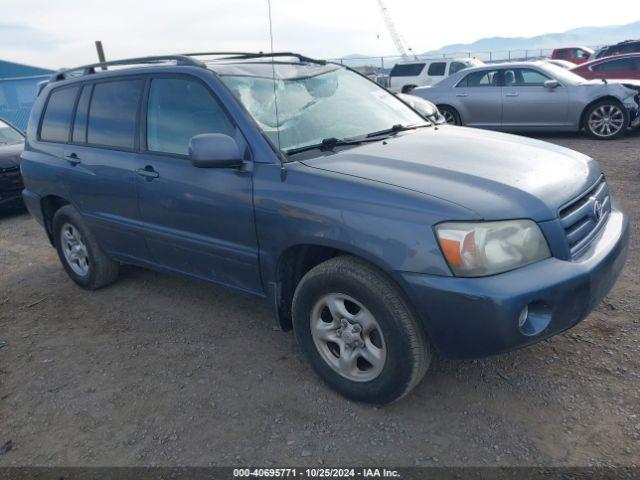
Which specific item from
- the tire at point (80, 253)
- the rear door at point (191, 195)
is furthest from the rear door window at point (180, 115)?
the tire at point (80, 253)

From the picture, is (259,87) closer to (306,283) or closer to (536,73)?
(306,283)

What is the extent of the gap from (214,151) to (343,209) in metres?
0.79

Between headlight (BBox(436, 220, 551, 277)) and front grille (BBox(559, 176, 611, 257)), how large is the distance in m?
0.31

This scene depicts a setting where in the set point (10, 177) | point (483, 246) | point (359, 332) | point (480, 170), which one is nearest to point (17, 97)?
point (10, 177)

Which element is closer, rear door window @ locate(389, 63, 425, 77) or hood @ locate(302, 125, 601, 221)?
hood @ locate(302, 125, 601, 221)

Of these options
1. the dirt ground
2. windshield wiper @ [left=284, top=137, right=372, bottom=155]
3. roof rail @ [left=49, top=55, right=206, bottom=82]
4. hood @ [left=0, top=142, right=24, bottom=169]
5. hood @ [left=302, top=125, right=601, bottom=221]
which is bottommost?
the dirt ground

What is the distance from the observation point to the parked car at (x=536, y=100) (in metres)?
9.12

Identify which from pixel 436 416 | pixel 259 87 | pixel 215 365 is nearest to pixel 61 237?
pixel 215 365

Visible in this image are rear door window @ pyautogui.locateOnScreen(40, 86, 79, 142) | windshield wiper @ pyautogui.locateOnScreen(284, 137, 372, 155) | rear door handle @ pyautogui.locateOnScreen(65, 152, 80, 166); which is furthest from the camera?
rear door window @ pyautogui.locateOnScreen(40, 86, 79, 142)

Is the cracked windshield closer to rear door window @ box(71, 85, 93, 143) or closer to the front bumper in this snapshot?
the front bumper

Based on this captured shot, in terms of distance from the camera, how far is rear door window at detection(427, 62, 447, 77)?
15992mm

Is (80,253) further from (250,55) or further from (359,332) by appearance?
(359,332)

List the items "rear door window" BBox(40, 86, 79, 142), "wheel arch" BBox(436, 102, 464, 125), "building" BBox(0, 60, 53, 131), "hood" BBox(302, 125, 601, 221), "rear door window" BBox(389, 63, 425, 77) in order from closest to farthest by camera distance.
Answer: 1. "hood" BBox(302, 125, 601, 221)
2. "rear door window" BBox(40, 86, 79, 142)
3. "wheel arch" BBox(436, 102, 464, 125)
4. "building" BBox(0, 60, 53, 131)
5. "rear door window" BBox(389, 63, 425, 77)

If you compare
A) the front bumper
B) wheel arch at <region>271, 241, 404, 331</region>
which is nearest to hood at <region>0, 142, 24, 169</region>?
wheel arch at <region>271, 241, 404, 331</region>
